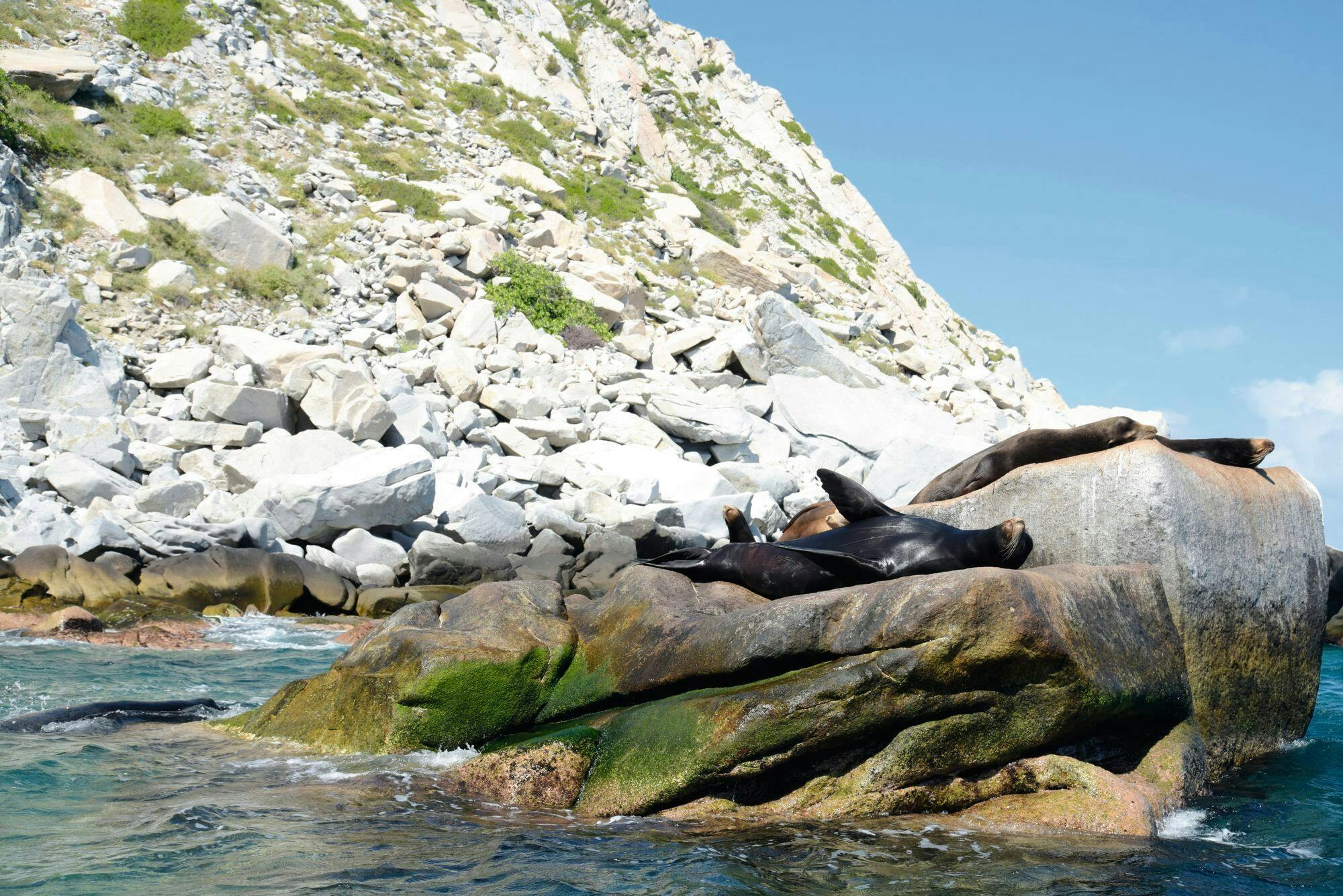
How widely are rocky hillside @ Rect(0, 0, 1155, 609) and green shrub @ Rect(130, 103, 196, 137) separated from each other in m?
0.12

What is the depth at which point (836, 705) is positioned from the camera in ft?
18.4

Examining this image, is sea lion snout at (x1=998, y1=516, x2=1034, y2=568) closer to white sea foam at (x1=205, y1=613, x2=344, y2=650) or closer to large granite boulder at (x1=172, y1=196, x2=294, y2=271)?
white sea foam at (x1=205, y1=613, x2=344, y2=650)

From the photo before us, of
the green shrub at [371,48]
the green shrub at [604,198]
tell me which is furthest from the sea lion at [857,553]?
the green shrub at [371,48]

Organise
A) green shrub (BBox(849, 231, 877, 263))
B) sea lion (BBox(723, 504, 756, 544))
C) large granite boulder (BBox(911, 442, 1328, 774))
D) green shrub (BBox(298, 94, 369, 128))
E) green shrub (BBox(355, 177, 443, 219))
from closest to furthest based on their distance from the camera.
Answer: large granite boulder (BBox(911, 442, 1328, 774)) < sea lion (BBox(723, 504, 756, 544)) < green shrub (BBox(355, 177, 443, 219)) < green shrub (BBox(298, 94, 369, 128)) < green shrub (BBox(849, 231, 877, 263))

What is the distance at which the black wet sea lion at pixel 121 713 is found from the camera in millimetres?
7773

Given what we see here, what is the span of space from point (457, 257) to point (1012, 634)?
24031mm

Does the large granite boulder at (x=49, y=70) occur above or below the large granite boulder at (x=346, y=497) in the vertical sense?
above

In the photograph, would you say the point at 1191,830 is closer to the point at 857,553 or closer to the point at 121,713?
the point at 857,553

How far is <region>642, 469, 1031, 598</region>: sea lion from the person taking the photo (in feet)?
22.5

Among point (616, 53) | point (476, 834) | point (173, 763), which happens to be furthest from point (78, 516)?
point (616, 53)

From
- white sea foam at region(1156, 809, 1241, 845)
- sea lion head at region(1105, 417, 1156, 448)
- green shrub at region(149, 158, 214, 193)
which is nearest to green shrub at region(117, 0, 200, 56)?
green shrub at region(149, 158, 214, 193)

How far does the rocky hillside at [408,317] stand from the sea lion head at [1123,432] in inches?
358

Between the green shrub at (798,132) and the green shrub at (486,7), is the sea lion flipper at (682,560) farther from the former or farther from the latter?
the green shrub at (798,132)

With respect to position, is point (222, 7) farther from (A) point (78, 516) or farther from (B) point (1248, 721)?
(B) point (1248, 721)
